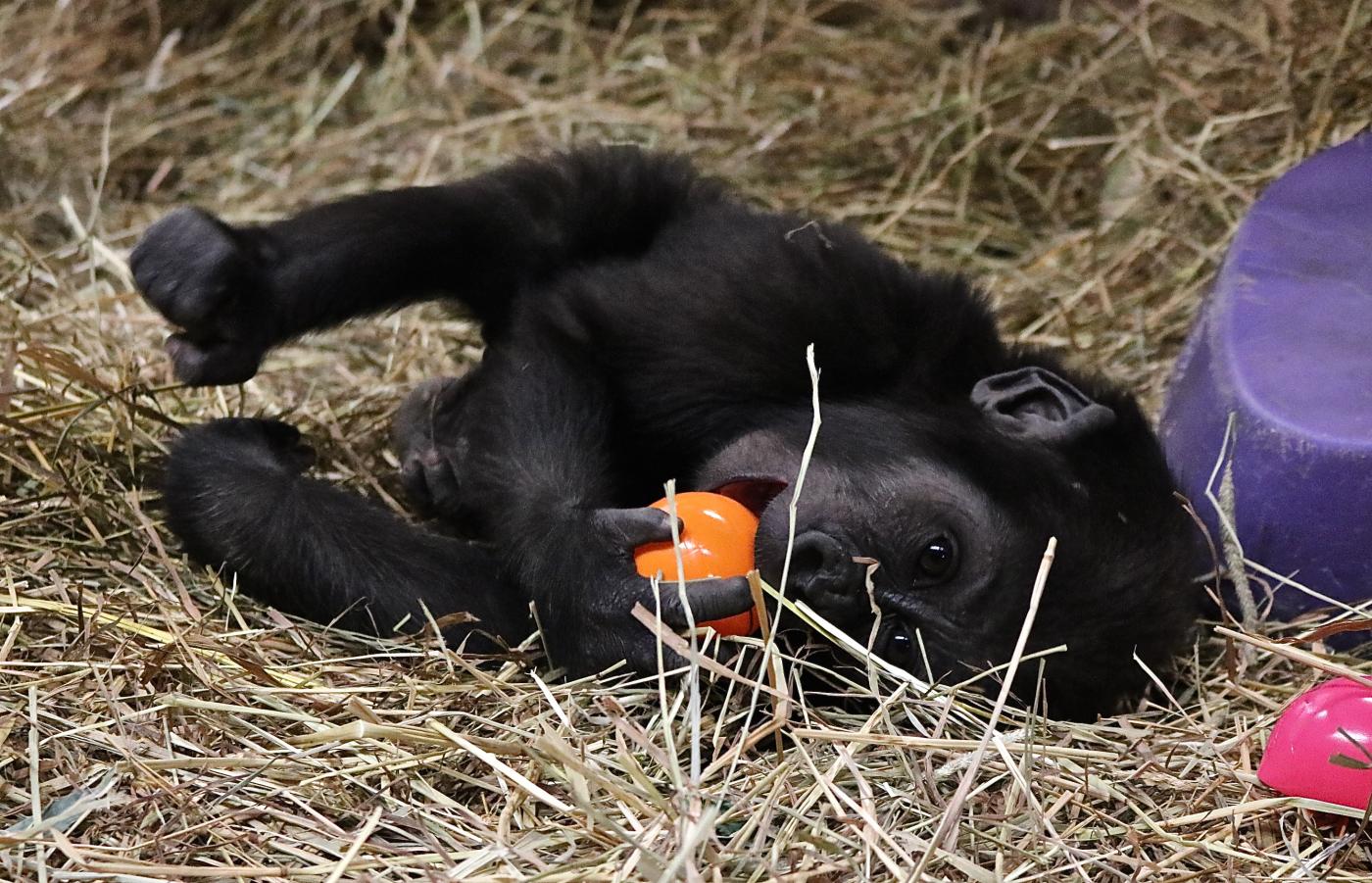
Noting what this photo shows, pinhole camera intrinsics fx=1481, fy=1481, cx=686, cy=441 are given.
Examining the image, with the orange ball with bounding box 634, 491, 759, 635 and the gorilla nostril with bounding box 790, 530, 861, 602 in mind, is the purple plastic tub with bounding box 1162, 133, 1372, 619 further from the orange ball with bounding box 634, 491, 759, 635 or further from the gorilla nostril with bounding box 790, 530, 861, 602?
the orange ball with bounding box 634, 491, 759, 635

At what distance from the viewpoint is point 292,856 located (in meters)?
2.46

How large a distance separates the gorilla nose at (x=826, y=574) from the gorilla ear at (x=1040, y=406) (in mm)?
657

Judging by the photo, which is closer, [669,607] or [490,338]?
[669,607]

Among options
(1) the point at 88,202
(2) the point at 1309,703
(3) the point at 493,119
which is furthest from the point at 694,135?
(2) the point at 1309,703

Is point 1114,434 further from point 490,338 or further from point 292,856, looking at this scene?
point 292,856

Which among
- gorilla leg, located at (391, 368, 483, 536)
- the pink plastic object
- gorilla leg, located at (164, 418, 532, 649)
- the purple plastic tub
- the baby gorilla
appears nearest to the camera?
the pink plastic object

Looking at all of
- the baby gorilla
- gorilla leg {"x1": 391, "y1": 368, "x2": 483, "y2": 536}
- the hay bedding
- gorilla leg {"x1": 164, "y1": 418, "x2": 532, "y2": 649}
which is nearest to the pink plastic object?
the hay bedding

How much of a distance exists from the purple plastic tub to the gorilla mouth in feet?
3.61

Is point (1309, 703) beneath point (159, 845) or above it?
beneath

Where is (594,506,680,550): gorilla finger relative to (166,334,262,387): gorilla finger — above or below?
below

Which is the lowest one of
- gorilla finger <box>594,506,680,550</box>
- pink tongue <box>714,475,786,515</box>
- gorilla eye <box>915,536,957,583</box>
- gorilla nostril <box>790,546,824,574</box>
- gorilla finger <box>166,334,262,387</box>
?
gorilla eye <box>915,536,957,583</box>

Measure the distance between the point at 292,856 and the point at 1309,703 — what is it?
1847 millimetres

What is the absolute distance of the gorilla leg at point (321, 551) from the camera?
3250mm

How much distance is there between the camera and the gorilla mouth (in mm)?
3258
